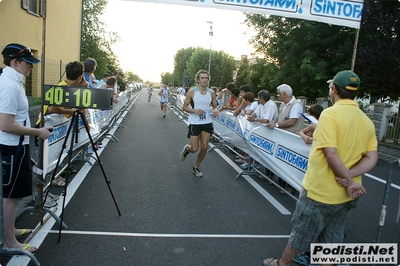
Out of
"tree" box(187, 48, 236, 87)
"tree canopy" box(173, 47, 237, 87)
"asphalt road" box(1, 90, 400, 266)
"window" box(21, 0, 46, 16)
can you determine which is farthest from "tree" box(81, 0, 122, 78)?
"tree" box(187, 48, 236, 87)

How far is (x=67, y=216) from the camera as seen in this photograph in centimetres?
446

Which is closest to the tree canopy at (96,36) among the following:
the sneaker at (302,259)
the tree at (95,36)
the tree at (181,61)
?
the tree at (95,36)

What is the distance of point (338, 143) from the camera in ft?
9.02

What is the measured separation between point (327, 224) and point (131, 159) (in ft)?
19.2

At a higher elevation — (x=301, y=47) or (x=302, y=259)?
(x=301, y=47)

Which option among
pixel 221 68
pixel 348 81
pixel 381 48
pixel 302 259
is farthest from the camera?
pixel 221 68

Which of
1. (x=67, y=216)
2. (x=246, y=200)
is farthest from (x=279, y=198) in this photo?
(x=67, y=216)

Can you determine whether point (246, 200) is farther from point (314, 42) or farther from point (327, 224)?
point (314, 42)

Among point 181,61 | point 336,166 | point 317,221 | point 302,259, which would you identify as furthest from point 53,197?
point 181,61

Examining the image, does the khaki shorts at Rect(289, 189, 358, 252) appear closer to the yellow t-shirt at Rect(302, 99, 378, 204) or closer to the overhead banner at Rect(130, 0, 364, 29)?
the yellow t-shirt at Rect(302, 99, 378, 204)

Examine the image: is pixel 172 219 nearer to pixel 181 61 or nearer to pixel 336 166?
pixel 336 166

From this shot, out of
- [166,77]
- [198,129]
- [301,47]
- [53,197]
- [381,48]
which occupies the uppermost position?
[301,47]

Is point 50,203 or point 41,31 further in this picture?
point 41,31

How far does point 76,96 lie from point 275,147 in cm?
334
